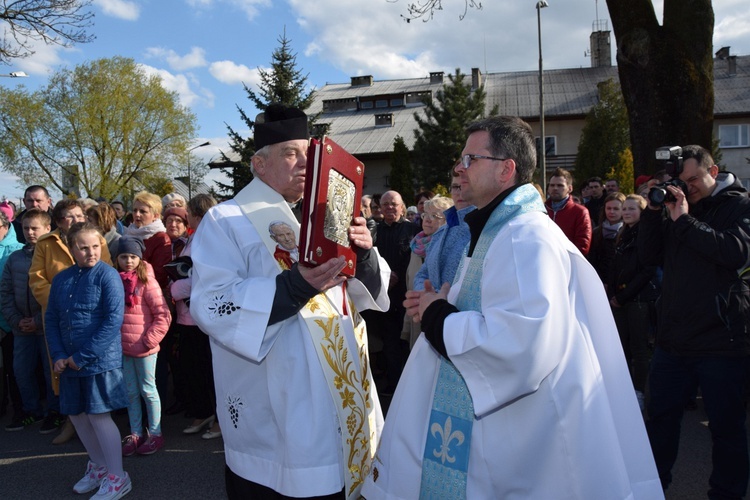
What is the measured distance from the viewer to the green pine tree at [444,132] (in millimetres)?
32219

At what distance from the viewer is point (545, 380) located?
6.23 feet

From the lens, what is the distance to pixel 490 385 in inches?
73.3

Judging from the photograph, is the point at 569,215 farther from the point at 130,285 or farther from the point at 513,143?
the point at 513,143

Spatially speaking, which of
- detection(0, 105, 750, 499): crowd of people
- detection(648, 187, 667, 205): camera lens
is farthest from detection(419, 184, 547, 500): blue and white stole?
detection(648, 187, 667, 205): camera lens

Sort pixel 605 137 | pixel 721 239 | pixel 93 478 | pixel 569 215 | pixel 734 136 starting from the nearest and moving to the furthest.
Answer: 1. pixel 721 239
2. pixel 93 478
3. pixel 569 215
4. pixel 605 137
5. pixel 734 136

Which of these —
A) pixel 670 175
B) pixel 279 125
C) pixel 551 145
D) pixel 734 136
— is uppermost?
pixel 551 145

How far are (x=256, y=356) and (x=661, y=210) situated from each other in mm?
2756

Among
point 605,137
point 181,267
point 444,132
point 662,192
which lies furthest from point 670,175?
point 444,132

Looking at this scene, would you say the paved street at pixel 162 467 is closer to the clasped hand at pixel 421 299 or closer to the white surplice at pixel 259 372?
the white surplice at pixel 259 372

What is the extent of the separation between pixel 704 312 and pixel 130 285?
4281 mm

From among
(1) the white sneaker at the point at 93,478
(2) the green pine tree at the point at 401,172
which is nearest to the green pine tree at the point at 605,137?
(2) the green pine tree at the point at 401,172

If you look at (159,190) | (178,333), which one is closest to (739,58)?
(159,190)

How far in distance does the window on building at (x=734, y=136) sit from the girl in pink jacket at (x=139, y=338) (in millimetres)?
34230

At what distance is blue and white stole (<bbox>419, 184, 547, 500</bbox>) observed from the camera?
79.9 inches
